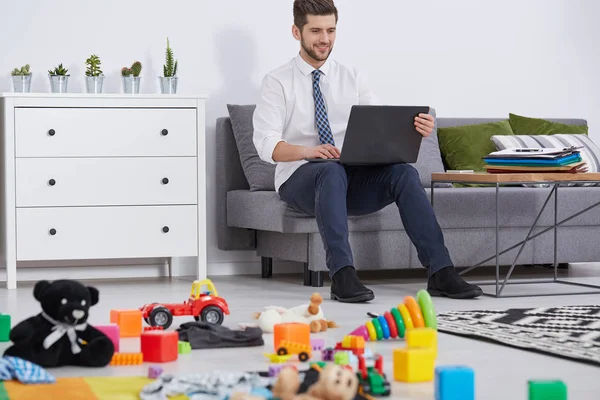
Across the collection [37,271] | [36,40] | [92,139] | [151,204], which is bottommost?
[37,271]

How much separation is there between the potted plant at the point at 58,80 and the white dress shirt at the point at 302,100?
0.89 metres

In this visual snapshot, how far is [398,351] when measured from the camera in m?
1.99

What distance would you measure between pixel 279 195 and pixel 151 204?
57 cm

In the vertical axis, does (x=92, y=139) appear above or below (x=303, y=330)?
above

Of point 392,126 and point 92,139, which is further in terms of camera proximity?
point 92,139

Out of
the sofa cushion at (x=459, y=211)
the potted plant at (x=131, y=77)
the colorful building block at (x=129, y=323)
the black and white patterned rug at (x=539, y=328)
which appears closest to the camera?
the black and white patterned rug at (x=539, y=328)

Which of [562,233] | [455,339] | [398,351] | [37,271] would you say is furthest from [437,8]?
[398,351]

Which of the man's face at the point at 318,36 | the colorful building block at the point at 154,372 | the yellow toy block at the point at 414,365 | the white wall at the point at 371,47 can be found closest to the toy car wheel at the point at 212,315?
the colorful building block at the point at 154,372

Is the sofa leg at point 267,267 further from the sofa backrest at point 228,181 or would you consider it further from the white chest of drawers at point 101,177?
the white chest of drawers at point 101,177

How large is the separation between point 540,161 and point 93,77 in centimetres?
190

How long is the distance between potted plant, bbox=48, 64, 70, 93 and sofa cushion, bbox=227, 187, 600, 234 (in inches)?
34.3

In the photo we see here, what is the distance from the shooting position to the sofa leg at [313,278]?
399 cm

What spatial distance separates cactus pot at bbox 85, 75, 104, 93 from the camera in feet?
13.8

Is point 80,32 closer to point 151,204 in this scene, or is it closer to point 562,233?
point 151,204
